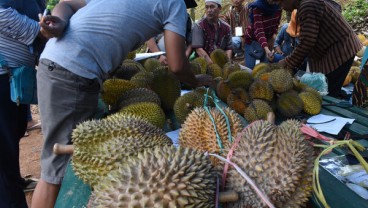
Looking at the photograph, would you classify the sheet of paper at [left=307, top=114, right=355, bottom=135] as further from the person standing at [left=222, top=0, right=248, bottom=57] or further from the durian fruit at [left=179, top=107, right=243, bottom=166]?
the person standing at [left=222, top=0, right=248, bottom=57]

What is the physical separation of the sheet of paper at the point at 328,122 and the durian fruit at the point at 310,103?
0.05 metres

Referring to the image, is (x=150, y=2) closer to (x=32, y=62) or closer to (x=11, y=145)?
(x=32, y=62)

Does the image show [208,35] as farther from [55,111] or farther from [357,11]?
[357,11]

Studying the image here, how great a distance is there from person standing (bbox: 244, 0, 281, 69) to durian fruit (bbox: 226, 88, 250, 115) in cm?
340

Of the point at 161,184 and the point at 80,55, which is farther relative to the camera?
the point at 80,55

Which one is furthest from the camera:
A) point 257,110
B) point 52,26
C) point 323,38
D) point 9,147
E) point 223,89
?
point 323,38

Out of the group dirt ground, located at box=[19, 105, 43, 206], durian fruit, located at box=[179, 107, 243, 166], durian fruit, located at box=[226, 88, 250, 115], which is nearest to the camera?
durian fruit, located at box=[179, 107, 243, 166]

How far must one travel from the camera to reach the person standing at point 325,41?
10.7 ft

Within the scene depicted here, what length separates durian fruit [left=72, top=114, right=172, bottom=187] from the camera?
1.20m

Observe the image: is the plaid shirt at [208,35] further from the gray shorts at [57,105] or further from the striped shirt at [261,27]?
the gray shorts at [57,105]

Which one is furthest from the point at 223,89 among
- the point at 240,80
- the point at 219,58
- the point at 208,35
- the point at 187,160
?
the point at 208,35

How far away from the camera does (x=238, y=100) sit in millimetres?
2445

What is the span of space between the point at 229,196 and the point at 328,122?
1795 millimetres

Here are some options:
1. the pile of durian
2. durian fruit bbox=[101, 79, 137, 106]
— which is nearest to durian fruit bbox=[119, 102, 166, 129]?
the pile of durian
